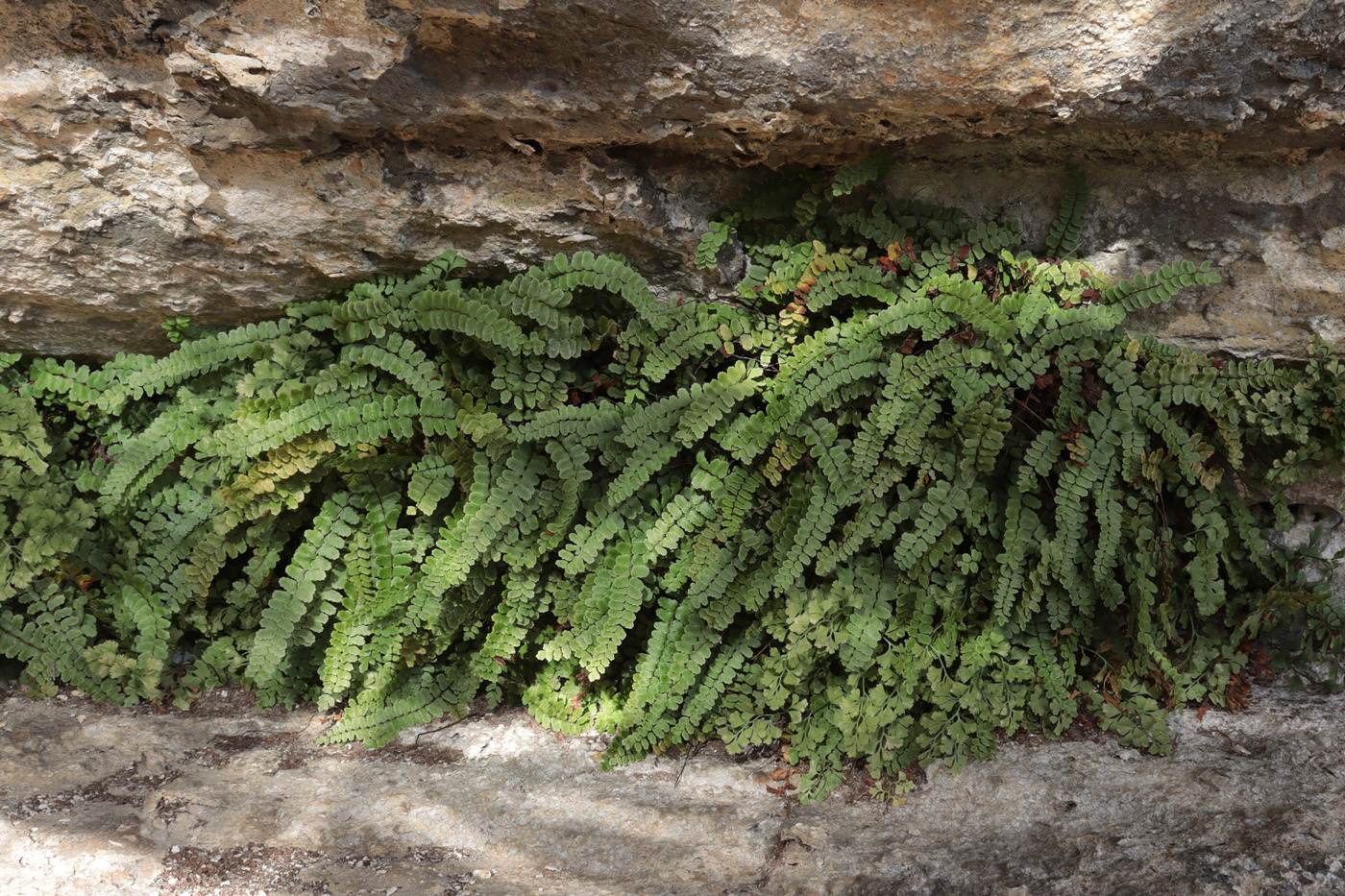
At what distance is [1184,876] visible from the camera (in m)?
2.80

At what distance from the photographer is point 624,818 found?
11.3ft

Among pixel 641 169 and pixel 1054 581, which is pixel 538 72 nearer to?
pixel 641 169

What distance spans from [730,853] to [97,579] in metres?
3.35

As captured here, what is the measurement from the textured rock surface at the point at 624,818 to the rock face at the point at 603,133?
5.96 feet

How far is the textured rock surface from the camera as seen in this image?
2973 mm

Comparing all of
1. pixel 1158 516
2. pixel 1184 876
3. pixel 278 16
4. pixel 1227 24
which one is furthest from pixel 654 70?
pixel 1184 876

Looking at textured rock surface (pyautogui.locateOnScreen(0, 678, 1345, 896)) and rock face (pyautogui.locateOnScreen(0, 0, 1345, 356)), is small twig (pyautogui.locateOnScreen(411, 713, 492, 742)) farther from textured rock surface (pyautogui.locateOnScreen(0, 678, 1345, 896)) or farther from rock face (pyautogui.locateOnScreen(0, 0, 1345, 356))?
rock face (pyautogui.locateOnScreen(0, 0, 1345, 356))

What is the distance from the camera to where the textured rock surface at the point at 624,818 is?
2.97 m

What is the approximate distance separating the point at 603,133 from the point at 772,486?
1.60 m

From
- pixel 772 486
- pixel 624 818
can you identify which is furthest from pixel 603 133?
pixel 624 818

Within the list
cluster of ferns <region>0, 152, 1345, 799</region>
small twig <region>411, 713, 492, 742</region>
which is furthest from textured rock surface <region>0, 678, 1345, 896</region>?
cluster of ferns <region>0, 152, 1345, 799</region>

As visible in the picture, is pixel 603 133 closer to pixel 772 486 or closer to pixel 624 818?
pixel 772 486

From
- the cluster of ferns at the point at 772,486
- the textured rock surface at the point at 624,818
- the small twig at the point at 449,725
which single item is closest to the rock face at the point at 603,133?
the cluster of ferns at the point at 772,486

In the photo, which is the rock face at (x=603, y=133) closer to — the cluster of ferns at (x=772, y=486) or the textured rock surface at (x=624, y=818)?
the cluster of ferns at (x=772, y=486)
